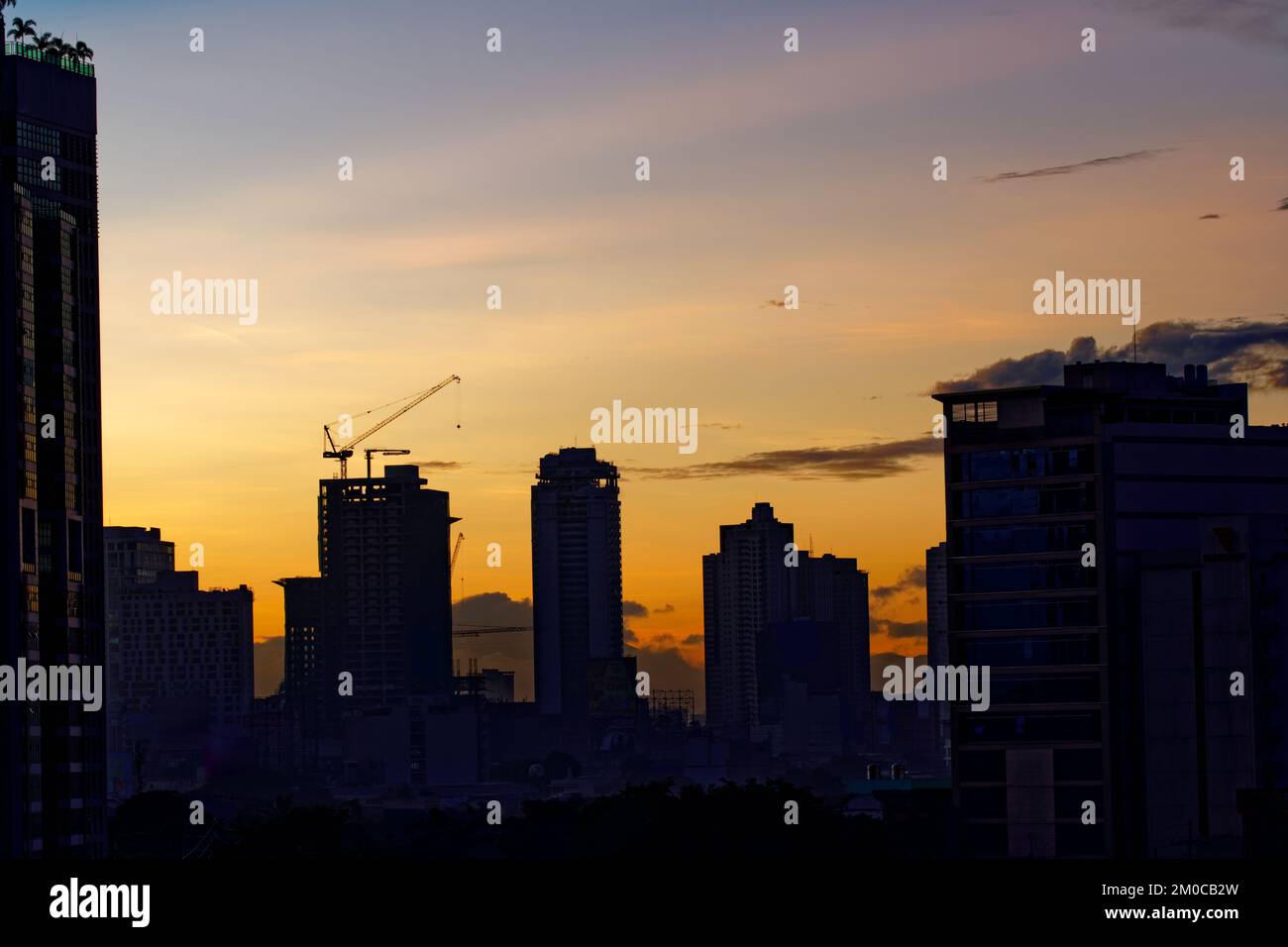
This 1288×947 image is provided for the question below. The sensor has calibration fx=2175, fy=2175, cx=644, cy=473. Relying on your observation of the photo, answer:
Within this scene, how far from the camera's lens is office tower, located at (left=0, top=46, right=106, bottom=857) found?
155 metres

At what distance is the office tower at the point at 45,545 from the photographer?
155 metres

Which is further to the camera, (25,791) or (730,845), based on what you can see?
(730,845)

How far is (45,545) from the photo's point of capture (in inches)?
6324

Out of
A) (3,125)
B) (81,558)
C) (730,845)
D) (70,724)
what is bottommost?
(730,845)
